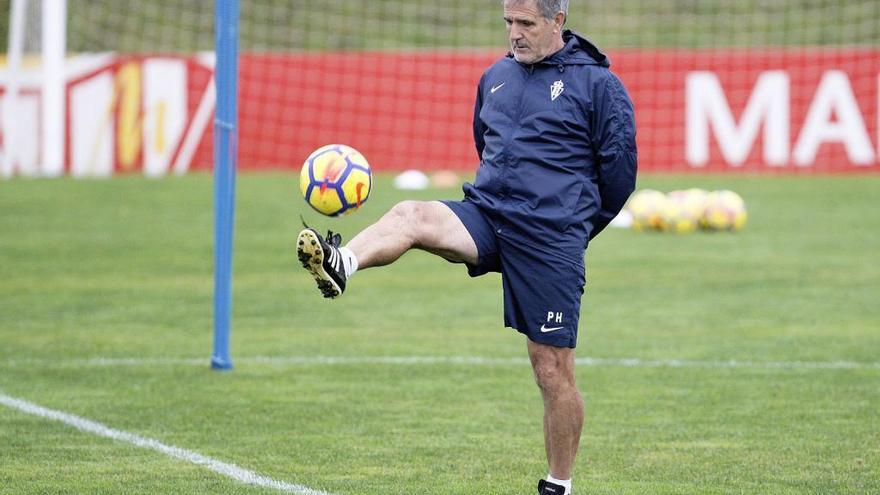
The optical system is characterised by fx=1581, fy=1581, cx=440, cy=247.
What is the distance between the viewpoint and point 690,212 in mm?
19453

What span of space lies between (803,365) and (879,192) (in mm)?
13395

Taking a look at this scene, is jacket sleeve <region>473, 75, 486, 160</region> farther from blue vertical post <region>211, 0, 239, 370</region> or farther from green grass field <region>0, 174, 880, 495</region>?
blue vertical post <region>211, 0, 239, 370</region>

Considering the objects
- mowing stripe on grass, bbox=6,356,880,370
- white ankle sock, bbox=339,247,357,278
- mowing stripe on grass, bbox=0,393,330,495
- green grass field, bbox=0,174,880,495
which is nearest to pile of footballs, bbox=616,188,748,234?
green grass field, bbox=0,174,880,495

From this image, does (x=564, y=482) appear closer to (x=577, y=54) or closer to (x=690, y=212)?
(x=577, y=54)

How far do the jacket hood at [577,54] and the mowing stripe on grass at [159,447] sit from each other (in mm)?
2241

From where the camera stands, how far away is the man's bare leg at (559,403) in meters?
6.71

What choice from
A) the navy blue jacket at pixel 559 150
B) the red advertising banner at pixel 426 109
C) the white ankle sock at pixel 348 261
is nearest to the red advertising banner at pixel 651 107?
the red advertising banner at pixel 426 109

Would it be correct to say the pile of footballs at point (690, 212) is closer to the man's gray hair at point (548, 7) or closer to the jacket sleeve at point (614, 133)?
the jacket sleeve at point (614, 133)

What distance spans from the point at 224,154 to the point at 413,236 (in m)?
4.20

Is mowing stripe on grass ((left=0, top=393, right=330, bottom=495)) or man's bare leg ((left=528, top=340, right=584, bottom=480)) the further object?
mowing stripe on grass ((left=0, top=393, right=330, bottom=495))

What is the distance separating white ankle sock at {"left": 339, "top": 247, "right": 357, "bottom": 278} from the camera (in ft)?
20.5

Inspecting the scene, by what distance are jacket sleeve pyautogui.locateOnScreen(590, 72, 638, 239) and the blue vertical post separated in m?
4.02

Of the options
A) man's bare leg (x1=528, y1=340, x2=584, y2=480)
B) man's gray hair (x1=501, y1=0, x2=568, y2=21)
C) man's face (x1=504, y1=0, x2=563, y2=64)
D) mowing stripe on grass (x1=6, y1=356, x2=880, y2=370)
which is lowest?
mowing stripe on grass (x1=6, y1=356, x2=880, y2=370)

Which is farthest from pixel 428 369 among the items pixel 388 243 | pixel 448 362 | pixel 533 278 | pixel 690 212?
pixel 690 212
